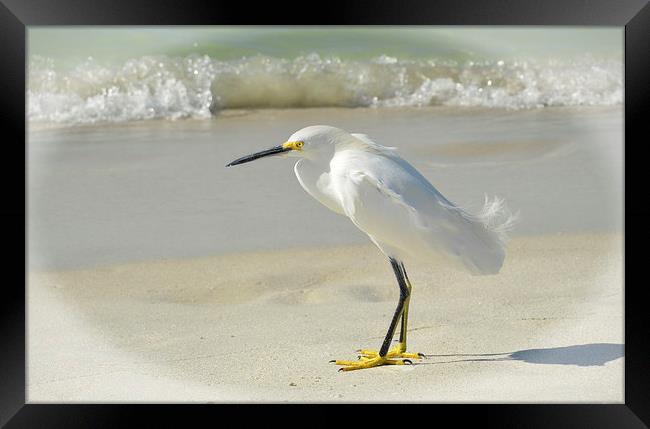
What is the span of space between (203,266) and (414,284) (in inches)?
45.0

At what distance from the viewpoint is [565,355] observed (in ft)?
10.3

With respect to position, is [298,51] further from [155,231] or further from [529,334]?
[529,334]

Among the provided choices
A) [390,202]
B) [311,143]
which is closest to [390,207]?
[390,202]

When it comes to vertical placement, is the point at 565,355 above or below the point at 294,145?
below

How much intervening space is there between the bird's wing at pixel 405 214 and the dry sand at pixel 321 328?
0.14 meters

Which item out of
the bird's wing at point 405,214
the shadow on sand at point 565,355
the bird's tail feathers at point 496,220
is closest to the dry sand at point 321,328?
the shadow on sand at point 565,355

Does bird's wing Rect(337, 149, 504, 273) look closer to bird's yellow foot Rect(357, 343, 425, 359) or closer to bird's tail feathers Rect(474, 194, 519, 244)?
bird's tail feathers Rect(474, 194, 519, 244)

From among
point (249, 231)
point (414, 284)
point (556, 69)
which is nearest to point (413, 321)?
point (414, 284)

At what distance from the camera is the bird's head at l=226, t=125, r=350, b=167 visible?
3.07 meters

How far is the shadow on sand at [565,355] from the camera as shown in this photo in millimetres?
3061

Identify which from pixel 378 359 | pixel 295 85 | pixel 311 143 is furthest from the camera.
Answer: pixel 295 85

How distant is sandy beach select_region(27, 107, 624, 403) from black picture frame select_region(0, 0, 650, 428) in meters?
0.11

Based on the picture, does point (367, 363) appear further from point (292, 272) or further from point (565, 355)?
point (292, 272)

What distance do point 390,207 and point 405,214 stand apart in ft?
0.21
